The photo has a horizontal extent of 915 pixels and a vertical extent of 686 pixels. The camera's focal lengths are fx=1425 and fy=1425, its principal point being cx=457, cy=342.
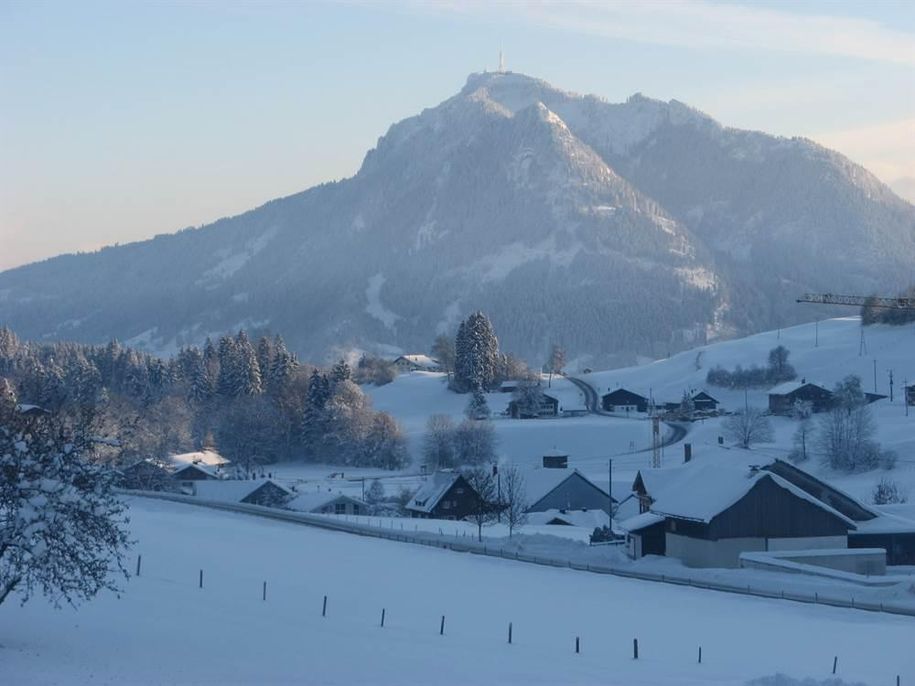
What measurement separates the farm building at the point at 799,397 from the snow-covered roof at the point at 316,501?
5040cm

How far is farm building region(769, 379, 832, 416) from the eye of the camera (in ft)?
371

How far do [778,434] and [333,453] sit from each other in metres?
33.6

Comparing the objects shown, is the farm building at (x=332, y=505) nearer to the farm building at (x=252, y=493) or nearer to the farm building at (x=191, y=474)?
the farm building at (x=252, y=493)

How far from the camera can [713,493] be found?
4856 cm

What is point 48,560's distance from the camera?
2386 centimetres

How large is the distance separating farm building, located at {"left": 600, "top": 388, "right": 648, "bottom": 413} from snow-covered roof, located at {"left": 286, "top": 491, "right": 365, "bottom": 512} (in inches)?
2201

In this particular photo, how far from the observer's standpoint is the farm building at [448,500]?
7169 cm

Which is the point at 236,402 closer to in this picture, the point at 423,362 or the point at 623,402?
the point at 623,402

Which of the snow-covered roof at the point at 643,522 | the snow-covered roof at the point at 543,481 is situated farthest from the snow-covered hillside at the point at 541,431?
the snow-covered roof at the point at 643,522

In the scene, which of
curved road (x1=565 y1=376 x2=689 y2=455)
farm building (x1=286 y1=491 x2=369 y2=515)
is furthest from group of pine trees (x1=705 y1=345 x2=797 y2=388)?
farm building (x1=286 y1=491 x2=369 y2=515)

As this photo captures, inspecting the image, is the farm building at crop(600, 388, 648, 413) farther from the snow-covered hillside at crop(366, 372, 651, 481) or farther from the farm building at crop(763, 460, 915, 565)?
Result: the farm building at crop(763, 460, 915, 565)

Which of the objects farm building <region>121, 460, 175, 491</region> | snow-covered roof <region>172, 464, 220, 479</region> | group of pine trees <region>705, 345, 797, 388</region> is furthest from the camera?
group of pine trees <region>705, 345, 797, 388</region>

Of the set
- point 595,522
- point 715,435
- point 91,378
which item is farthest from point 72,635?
point 91,378

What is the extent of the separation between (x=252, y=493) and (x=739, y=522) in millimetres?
36823
